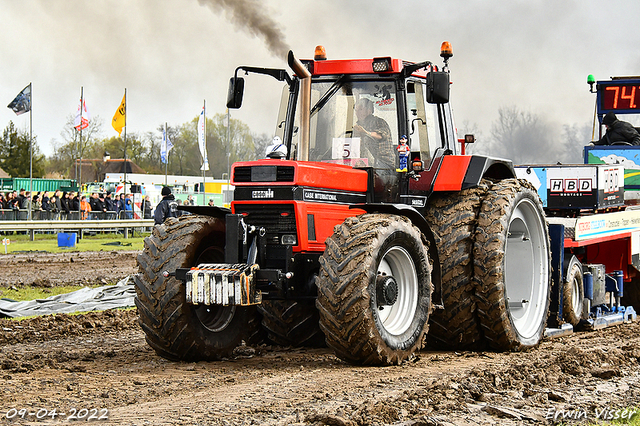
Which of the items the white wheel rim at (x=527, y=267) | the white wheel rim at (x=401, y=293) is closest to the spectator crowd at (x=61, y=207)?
the white wheel rim at (x=527, y=267)

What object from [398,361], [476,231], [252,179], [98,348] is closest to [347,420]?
[398,361]

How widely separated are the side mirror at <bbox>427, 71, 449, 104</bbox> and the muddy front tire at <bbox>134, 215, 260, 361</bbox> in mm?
2467

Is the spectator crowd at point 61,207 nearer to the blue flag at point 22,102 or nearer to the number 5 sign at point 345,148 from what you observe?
the blue flag at point 22,102

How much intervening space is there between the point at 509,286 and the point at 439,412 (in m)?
4.31

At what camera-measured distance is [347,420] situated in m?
4.90

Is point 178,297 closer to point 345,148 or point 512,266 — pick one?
point 345,148

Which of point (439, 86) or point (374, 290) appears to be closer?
point (374, 290)

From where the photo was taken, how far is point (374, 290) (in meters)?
6.72

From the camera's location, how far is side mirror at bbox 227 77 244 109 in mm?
8117

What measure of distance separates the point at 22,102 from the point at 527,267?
26.2 m

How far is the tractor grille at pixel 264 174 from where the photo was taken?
7.34m

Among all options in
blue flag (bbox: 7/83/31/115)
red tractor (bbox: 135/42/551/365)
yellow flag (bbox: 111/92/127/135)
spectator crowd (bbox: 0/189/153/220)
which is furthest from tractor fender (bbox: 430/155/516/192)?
yellow flag (bbox: 111/92/127/135)

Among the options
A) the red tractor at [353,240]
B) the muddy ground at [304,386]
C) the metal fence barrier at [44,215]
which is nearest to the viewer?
the muddy ground at [304,386]

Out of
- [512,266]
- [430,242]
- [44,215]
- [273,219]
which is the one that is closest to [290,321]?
[273,219]
